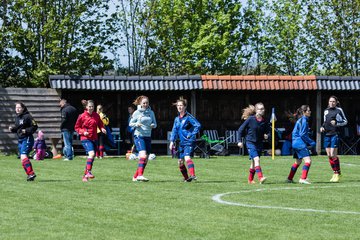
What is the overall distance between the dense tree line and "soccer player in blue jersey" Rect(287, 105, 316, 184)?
25.1 metres

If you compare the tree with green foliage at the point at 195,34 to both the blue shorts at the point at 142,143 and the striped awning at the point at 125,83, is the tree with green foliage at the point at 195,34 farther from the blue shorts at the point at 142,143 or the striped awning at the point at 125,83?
the blue shorts at the point at 142,143

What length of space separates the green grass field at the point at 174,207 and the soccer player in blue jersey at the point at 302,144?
51 cm

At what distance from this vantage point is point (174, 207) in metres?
14.7

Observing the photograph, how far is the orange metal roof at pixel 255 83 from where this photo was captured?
123 feet

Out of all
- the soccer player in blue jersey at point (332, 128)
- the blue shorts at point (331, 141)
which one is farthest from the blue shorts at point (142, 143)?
the blue shorts at point (331, 141)

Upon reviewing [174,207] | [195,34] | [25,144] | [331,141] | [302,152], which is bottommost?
[174,207]

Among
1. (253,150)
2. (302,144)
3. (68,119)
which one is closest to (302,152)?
(302,144)

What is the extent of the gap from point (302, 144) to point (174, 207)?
258 inches

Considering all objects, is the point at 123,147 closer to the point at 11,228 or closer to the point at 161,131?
the point at 161,131

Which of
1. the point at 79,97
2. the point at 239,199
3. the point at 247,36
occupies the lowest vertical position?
the point at 239,199

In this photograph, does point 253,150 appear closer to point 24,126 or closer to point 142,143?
point 142,143

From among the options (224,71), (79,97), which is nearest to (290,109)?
(79,97)

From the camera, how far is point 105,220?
12.9m

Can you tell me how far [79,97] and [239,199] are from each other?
22035 millimetres
